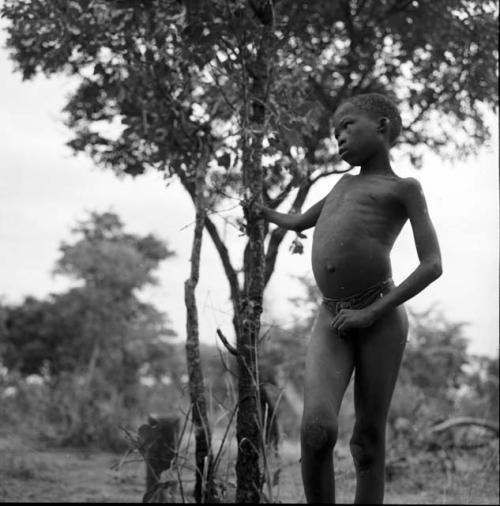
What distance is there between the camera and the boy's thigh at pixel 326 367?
7.63 feet

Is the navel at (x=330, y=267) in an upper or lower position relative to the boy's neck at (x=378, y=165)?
lower

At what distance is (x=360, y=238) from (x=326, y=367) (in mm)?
485

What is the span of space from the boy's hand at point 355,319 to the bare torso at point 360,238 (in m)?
→ 0.13

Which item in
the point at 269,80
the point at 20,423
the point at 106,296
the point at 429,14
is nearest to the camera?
the point at 269,80

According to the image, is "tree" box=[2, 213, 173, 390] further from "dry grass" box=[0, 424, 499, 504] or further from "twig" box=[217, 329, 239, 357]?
"twig" box=[217, 329, 239, 357]

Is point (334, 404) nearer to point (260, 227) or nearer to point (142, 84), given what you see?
point (260, 227)

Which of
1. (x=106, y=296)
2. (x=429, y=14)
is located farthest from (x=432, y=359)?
(x=429, y=14)

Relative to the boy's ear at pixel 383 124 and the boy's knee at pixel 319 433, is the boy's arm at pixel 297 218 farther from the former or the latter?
the boy's knee at pixel 319 433

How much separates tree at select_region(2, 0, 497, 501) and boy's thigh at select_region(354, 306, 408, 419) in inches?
32.2

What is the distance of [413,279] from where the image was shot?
2.37m

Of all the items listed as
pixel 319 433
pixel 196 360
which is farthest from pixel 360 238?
pixel 196 360

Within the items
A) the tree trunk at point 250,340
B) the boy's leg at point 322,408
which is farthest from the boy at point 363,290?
the tree trunk at point 250,340

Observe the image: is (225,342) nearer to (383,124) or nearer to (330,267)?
(330,267)

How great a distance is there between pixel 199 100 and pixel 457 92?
327 centimetres
